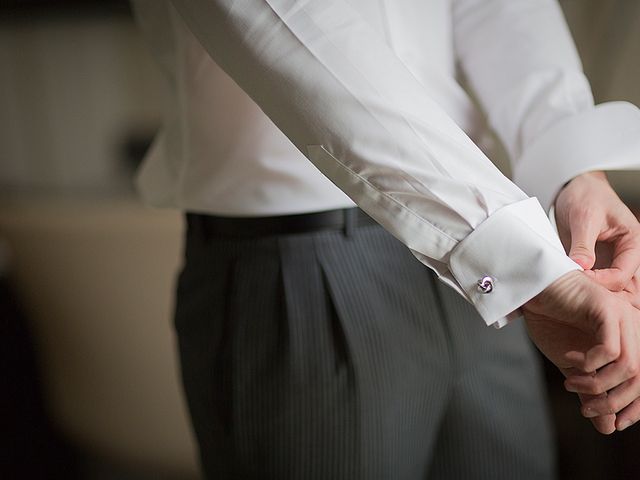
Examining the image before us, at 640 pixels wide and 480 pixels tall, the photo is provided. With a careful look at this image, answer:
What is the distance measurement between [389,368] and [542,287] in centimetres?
22

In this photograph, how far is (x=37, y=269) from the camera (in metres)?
1.60

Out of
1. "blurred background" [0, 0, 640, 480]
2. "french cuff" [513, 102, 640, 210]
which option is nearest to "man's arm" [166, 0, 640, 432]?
"french cuff" [513, 102, 640, 210]

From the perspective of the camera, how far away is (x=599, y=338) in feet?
1.38

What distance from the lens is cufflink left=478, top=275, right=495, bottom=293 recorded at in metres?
0.46

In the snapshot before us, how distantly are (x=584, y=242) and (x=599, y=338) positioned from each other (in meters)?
0.09

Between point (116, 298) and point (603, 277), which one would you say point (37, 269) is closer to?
point (116, 298)

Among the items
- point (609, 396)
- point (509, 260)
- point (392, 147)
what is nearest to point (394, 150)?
point (392, 147)

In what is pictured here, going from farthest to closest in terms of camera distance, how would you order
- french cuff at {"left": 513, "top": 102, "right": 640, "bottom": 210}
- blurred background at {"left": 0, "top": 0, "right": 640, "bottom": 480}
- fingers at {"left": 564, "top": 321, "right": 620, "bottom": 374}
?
blurred background at {"left": 0, "top": 0, "right": 640, "bottom": 480}, french cuff at {"left": 513, "top": 102, "right": 640, "bottom": 210}, fingers at {"left": 564, "top": 321, "right": 620, "bottom": 374}

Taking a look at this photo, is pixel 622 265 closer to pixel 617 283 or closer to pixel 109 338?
pixel 617 283

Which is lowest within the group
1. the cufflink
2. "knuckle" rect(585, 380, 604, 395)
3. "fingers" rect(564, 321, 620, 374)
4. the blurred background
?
the blurred background

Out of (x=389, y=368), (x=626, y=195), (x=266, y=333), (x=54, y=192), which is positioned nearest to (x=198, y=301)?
(x=266, y=333)

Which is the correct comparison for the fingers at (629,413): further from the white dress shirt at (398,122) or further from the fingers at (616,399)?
the white dress shirt at (398,122)

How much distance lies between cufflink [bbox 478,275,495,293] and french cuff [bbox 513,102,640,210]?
138mm

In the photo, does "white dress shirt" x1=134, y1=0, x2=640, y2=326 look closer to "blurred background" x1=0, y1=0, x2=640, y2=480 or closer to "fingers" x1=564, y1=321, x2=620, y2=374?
"fingers" x1=564, y1=321, x2=620, y2=374
